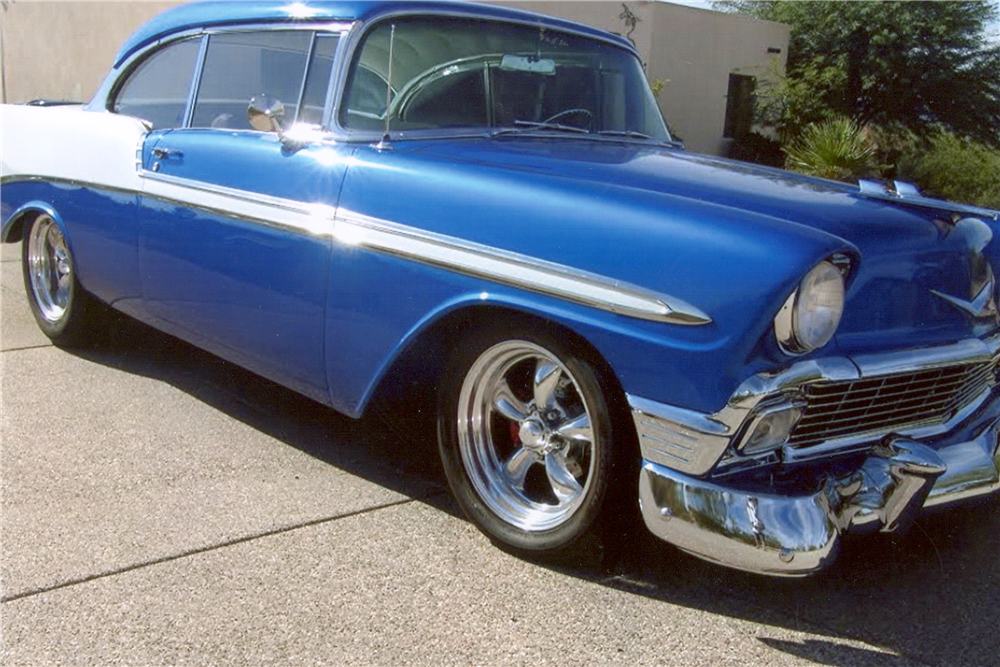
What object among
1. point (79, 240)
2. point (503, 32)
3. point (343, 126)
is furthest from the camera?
point (79, 240)

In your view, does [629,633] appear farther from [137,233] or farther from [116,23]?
[116,23]

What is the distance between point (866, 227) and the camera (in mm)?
2965

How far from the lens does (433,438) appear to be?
410 cm

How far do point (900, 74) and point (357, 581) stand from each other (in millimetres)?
18619

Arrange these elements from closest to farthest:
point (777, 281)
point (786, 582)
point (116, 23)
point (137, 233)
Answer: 1. point (777, 281)
2. point (786, 582)
3. point (137, 233)
4. point (116, 23)

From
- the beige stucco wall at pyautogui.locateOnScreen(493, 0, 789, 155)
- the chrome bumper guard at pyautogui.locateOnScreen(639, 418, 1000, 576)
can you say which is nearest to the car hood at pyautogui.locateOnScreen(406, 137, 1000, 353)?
the chrome bumper guard at pyautogui.locateOnScreen(639, 418, 1000, 576)

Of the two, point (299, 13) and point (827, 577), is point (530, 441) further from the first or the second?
A: point (299, 13)

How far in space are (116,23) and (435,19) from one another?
16.4 m

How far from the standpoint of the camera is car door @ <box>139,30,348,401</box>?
3.62 metres

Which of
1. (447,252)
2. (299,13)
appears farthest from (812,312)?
(299,13)

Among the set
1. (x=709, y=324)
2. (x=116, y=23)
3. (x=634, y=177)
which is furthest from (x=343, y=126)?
(x=116, y=23)

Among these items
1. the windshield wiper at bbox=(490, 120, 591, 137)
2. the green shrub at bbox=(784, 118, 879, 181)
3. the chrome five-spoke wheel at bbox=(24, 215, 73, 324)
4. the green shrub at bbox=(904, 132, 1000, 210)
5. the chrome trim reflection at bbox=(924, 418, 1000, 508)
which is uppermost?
the windshield wiper at bbox=(490, 120, 591, 137)

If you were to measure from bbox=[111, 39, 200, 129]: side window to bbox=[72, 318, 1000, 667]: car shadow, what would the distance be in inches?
52.2

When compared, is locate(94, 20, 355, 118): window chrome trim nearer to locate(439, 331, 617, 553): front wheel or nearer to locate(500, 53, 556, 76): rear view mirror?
locate(500, 53, 556, 76): rear view mirror
